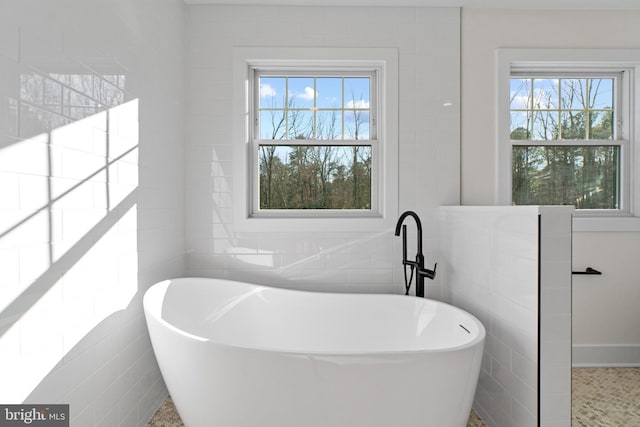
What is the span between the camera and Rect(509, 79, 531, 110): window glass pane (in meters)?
2.71

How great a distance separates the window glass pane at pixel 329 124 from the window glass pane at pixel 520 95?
4.26 ft

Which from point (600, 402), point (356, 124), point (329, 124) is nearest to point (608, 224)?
point (600, 402)

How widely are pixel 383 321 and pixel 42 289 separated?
1709 millimetres

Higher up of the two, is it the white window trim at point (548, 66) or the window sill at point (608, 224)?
the white window trim at point (548, 66)

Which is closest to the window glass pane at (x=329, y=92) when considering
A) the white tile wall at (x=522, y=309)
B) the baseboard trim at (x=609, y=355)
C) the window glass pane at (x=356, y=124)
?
the window glass pane at (x=356, y=124)

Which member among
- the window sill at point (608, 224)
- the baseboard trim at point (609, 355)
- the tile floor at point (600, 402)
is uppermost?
the window sill at point (608, 224)

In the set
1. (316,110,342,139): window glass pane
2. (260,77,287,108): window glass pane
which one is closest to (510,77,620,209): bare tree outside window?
(316,110,342,139): window glass pane

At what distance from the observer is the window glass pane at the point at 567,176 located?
2.70 m

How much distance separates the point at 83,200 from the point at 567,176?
9.98 ft

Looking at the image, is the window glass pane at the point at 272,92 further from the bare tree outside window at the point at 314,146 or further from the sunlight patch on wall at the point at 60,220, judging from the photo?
the sunlight patch on wall at the point at 60,220

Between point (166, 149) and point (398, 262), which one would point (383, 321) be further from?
point (166, 149)

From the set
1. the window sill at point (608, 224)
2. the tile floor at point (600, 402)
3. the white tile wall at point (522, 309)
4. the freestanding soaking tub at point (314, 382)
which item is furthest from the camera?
the window sill at point (608, 224)

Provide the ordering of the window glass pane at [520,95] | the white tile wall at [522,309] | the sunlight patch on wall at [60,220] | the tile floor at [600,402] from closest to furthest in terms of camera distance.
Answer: the sunlight patch on wall at [60,220] < the white tile wall at [522,309] < the tile floor at [600,402] < the window glass pane at [520,95]

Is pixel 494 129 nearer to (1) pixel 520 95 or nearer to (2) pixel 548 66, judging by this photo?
(1) pixel 520 95
